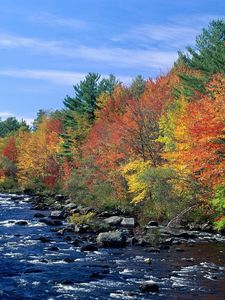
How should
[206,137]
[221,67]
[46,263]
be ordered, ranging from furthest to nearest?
[221,67] → [206,137] → [46,263]

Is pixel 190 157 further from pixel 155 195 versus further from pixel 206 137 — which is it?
pixel 155 195

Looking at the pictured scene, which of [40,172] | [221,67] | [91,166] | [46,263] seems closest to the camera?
[46,263]

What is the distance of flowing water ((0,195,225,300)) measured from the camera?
17.2 metres

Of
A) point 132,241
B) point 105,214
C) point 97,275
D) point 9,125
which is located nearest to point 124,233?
point 132,241

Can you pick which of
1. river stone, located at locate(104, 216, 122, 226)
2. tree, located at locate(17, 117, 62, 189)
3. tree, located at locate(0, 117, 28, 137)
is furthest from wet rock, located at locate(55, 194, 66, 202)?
tree, located at locate(0, 117, 28, 137)

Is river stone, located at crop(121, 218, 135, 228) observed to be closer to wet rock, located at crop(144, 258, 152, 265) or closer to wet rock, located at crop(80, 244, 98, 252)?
wet rock, located at crop(80, 244, 98, 252)

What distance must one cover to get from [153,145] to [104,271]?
23.7 m

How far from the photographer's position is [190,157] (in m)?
30.4

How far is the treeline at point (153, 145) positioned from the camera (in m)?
30.3

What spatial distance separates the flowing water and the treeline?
5860 millimetres

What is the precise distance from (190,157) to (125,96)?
3957 cm

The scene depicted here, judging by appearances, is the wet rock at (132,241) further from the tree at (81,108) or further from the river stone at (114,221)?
the tree at (81,108)

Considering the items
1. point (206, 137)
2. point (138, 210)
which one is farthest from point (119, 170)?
point (206, 137)

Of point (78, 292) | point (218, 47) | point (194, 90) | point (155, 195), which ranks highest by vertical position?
point (218, 47)
